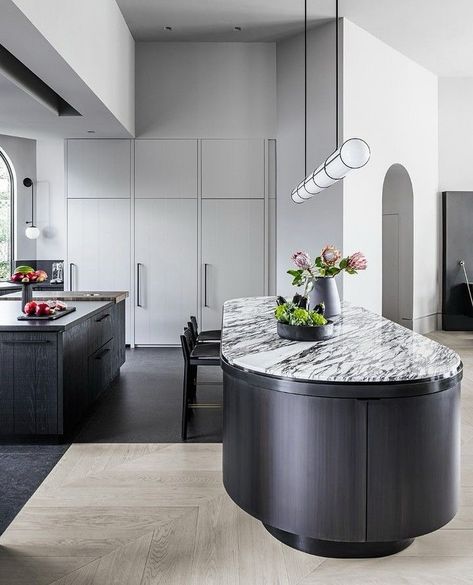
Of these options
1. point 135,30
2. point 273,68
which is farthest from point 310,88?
point 135,30

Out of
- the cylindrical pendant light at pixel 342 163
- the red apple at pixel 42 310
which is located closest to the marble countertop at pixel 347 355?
the cylindrical pendant light at pixel 342 163

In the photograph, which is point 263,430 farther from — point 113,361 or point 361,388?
point 113,361

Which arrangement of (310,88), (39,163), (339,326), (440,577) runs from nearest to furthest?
(440,577)
(339,326)
(310,88)
(39,163)

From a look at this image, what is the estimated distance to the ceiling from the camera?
227 inches

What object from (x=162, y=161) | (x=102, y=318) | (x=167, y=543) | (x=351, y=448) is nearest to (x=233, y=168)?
(x=162, y=161)

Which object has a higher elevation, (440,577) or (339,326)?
(339,326)

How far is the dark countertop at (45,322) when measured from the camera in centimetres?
Answer: 340

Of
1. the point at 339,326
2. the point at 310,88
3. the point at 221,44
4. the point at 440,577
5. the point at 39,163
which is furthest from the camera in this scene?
the point at 39,163

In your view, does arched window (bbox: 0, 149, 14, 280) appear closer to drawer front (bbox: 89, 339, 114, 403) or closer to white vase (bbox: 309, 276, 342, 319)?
drawer front (bbox: 89, 339, 114, 403)

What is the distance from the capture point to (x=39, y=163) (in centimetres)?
824

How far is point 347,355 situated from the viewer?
232 centimetres

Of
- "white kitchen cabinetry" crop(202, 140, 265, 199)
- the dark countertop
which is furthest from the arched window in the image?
the dark countertop

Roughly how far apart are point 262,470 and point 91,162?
17.7ft

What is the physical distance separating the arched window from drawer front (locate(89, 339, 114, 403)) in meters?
3.85
